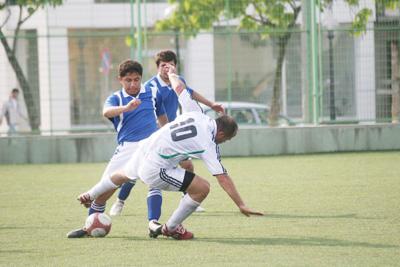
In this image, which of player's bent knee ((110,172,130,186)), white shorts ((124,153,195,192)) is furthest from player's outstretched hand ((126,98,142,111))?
player's bent knee ((110,172,130,186))

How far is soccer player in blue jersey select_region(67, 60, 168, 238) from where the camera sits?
363 inches

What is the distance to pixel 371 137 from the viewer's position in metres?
20.3

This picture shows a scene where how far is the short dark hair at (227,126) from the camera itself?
836cm

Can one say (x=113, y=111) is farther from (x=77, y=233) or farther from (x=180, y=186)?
(x=77, y=233)

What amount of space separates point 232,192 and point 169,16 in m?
15.7

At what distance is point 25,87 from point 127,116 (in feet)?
33.6

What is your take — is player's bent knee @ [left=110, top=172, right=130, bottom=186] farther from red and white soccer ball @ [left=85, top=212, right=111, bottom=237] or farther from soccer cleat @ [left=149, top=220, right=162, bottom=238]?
soccer cleat @ [left=149, top=220, right=162, bottom=238]

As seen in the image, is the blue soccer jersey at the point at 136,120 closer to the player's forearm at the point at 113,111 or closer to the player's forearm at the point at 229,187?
the player's forearm at the point at 113,111

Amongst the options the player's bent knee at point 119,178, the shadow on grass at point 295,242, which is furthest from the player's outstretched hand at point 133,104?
the shadow on grass at point 295,242

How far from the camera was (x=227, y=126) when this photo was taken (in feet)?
27.5

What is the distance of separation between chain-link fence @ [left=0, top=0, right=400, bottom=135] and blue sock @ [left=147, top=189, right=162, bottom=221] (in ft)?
36.1

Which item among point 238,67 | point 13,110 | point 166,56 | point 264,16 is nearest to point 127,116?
point 166,56

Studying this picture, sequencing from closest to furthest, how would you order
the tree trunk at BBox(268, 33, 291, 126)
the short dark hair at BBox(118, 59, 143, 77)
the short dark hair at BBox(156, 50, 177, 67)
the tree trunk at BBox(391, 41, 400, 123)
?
the short dark hair at BBox(118, 59, 143, 77) < the short dark hair at BBox(156, 50, 177, 67) < the tree trunk at BBox(391, 41, 400, 123) < the tree trunk at BBox(268, 33, 291, 126)

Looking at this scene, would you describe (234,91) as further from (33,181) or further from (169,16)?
(33,181)
